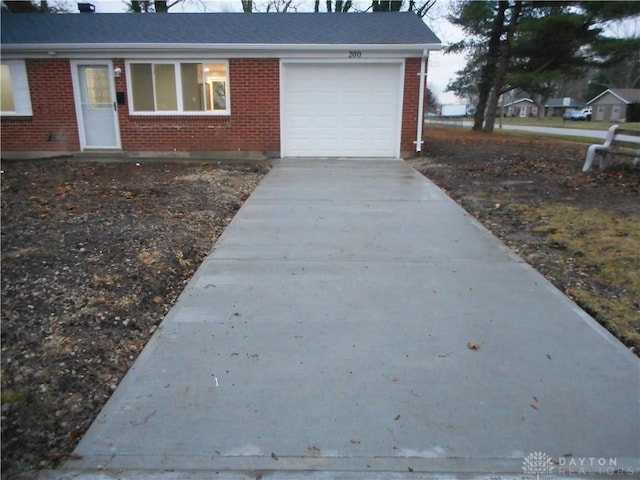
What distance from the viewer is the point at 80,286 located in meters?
4.19

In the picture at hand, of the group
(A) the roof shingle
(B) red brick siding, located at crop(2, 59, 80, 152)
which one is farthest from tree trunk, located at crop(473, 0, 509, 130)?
(B) red brick siding, located at crop(2, 59, 80, 152)

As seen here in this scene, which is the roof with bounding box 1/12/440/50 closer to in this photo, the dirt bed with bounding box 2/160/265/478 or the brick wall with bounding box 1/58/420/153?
the brick wall with bounding box 1/58/420/153

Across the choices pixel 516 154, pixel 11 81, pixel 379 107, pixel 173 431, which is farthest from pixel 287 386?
pixel 11 81

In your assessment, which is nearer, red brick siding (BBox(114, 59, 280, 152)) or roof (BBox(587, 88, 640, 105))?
red brick siding (BBox(114, 59, 280, 152))

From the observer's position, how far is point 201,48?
12.4 m

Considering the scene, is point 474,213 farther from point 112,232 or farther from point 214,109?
point 214,109

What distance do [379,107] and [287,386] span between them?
→ 36.3 feet

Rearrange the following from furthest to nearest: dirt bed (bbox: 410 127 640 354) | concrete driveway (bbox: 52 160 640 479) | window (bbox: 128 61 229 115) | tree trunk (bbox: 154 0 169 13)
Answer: tree trunk (bbox: 154 0 169 13) → window (bbox: 128 61 229 115) → dirt bed (bbox: 410 127 640 354) → concrete driveway (bbox: 52 160 640 479)

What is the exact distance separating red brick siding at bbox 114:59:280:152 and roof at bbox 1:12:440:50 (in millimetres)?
761

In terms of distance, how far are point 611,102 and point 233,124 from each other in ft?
238

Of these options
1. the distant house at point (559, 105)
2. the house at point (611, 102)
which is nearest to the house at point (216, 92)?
the house at point (611, 102)

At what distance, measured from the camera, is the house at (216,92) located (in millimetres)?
12578

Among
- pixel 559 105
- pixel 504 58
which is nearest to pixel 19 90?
pixel 504 58

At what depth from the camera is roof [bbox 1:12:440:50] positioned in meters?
12.6
